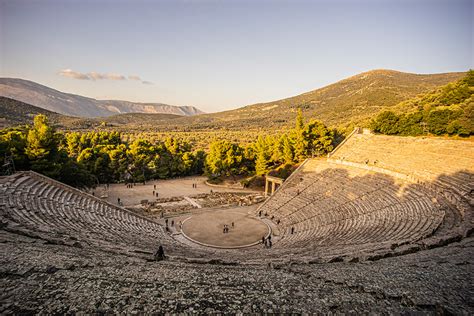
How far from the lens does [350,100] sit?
9919 centimetres

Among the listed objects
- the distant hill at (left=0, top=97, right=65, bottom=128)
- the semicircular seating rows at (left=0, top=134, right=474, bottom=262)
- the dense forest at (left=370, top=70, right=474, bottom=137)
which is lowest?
the semicircular seating rows at (left=0, top=134, right=474, bottom=262)

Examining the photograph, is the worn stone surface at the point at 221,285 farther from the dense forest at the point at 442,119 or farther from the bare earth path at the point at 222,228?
the dense forest at the point at 442,119

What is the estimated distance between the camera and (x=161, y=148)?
4834 centimetres

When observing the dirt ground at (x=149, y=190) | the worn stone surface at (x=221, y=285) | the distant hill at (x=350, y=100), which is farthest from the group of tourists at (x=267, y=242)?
the distant hill at (x=350, y=100)

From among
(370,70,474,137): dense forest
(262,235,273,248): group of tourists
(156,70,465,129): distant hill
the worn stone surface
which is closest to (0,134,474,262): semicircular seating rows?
(262,235,273,248): group of tourists

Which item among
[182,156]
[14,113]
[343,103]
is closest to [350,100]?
[343,103]

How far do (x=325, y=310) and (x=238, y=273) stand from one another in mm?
3269

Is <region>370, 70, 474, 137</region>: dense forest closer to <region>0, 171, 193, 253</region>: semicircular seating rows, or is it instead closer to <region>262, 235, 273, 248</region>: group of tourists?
<region>262, 235, 273, 248</region>: group of tourists

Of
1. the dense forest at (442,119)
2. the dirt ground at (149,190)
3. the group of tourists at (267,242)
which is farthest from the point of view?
the dirt ground at (149,190)

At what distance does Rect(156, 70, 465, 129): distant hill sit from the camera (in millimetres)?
84000

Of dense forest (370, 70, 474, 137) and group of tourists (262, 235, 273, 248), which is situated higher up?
dense forest (370, 70, 474, 137)

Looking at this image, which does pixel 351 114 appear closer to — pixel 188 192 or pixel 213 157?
pixel 213 157

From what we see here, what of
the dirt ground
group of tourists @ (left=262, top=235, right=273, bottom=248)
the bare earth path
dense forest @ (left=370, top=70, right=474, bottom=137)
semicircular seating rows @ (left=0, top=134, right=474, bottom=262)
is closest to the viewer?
semicircular seating rows @ (left=0, top=134, right=474, bottom=262)

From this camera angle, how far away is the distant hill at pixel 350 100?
276 ft
